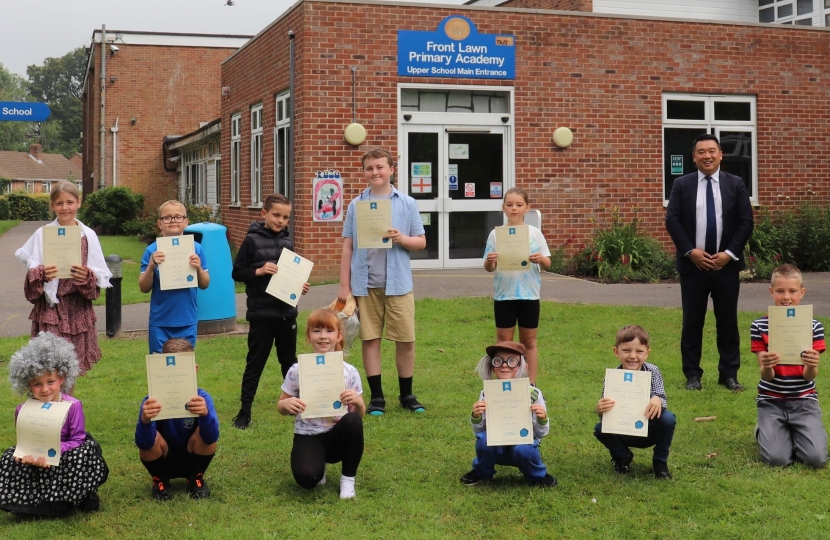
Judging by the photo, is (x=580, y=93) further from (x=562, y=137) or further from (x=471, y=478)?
(x=471, y=478)

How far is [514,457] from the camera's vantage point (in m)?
5.17

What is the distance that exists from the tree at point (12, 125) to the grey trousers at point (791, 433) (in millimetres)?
115093

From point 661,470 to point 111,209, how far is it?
1218 inches

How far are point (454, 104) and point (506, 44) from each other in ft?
4.33

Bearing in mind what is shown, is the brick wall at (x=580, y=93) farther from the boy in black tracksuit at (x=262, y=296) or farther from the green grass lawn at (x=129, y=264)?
the boy in black tracksuit at (x=262, y=296)

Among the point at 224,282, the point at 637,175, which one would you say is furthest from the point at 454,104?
the point at 224,282

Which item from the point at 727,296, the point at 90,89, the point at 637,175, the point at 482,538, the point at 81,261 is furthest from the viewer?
the point at 90,89

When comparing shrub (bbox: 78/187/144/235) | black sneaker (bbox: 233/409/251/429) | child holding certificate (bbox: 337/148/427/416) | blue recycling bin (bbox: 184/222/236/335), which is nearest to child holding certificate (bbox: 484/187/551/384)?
child holding certificate (bbox: 337/148/427/416)

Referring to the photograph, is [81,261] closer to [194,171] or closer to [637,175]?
[637,175]

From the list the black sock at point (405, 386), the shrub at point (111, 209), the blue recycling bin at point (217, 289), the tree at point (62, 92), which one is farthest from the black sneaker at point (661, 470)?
the tree at point (62, 92)

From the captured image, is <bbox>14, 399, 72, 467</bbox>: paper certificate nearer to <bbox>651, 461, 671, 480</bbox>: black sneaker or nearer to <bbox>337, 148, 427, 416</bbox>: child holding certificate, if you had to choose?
<bbox>337, 148, 427, 416</bbox>: child holding certificate

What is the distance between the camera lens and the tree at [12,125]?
11419 centimetres

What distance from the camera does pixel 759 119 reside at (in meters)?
17.1

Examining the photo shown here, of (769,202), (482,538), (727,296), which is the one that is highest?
(769,202)
